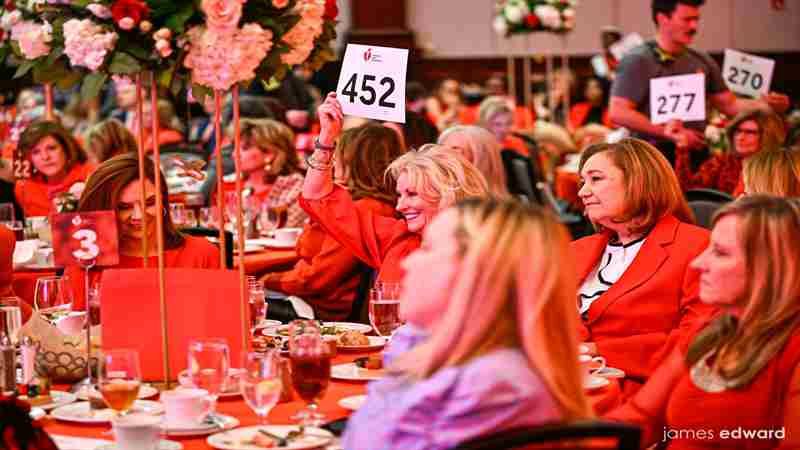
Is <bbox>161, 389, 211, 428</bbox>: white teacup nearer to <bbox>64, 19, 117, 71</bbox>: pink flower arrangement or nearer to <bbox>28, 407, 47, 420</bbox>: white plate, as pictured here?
<bbox>28, 407, 47, 420</bbox>: white plate

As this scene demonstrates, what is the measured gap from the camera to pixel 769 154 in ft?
15.4

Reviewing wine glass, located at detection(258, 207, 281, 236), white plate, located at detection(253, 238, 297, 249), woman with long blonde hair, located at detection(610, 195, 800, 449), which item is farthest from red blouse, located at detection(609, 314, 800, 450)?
wine glass, located at detection(258, 207, 281, 236)

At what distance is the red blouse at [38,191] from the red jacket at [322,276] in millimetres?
2235

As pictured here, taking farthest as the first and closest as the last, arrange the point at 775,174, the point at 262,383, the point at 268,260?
the point at 268,260 → the point at 775,174 → the point at 262,383

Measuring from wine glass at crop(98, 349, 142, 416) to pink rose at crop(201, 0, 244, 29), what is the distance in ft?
2.33

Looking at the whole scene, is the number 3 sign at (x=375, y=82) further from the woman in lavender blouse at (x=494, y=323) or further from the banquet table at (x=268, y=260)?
the banquet table at (x=268, y=260)

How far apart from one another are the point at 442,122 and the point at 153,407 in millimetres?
8892

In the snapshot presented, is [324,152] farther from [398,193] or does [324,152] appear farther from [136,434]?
[136,434]

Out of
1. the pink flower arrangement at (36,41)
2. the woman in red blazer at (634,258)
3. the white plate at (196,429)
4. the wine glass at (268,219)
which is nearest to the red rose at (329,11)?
the pink flower arrangement at (36,41)

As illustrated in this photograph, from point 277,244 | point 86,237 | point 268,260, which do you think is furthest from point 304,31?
point 277,244

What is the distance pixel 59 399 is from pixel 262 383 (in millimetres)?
608

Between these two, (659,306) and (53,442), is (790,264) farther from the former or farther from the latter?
(53,442)

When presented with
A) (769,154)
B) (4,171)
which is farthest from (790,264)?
(4,171)

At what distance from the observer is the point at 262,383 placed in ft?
8.73
